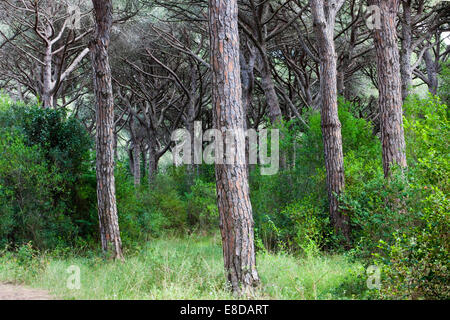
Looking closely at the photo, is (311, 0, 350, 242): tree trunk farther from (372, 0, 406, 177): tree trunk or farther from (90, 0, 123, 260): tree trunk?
(90, 0, 123, 260): tree trunk

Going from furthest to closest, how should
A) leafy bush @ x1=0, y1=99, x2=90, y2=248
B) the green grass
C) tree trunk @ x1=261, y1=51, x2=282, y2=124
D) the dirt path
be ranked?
1. tree trunk @ x1=261, y1=51, x2=282, y2=124
2. leafy bush @ x1=0, y1=99, x2=90, y2=248
3. the dirt path
4. the green grass

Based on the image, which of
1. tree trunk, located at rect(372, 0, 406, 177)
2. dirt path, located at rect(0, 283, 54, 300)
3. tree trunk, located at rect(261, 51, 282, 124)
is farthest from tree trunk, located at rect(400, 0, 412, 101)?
dirt path, located at rect(0, 283, 54, 300)

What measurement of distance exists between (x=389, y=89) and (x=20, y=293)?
7.38 metres

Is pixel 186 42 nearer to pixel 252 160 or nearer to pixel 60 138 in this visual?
pixel 252 160

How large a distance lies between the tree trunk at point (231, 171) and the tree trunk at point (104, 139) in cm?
374

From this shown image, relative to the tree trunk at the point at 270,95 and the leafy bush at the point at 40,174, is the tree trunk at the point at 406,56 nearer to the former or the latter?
the tree trunk at the point at 270,95

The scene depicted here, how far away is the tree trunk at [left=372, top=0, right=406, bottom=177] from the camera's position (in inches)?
323

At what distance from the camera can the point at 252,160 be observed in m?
18.2

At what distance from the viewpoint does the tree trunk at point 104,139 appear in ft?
28.6

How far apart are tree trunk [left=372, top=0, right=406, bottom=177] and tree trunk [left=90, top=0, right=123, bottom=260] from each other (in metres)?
5.49

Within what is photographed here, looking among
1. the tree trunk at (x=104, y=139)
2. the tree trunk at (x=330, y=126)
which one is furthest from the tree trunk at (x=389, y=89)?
the tree trunk at (x=104, y=139)

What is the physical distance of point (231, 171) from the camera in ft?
18.2

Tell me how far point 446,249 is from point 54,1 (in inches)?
554
